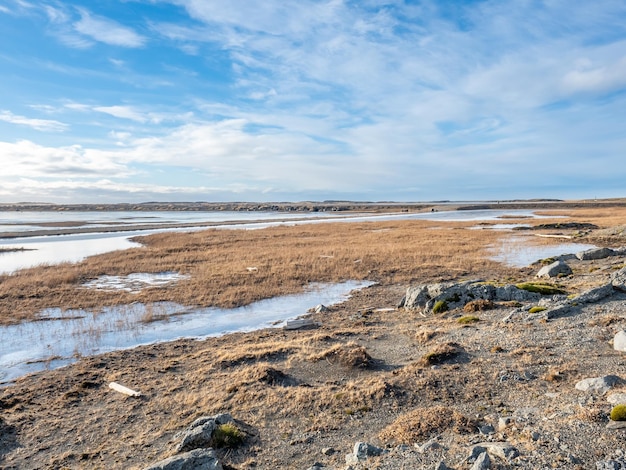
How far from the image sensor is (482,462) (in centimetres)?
683

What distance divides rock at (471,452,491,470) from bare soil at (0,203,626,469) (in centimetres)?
24

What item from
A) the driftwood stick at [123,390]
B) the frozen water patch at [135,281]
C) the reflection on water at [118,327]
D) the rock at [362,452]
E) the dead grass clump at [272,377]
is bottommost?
the reflection on water at [118,327]

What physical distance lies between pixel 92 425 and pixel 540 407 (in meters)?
10.6

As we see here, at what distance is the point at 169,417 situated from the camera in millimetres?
10781

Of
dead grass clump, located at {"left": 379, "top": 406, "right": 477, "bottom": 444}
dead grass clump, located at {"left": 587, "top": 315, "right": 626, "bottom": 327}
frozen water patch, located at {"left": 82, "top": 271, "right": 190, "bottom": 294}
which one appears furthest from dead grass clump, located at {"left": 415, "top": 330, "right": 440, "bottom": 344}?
frozen water patch, located at {"left": 82, "top": 271, "right": 190, "bottom": 294}

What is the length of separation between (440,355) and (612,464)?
6.35m

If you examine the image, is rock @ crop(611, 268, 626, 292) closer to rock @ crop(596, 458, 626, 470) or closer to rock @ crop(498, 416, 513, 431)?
rock @ crop(498, 416, 513, 431)

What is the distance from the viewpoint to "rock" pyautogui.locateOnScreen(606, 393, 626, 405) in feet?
27.5

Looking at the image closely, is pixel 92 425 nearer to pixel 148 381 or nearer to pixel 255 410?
pixel 148 381

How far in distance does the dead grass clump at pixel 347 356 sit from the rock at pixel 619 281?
38.8ft

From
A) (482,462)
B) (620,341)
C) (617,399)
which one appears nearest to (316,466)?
(482,462)

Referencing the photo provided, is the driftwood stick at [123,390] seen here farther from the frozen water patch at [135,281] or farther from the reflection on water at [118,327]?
the frozen water patch at [135,281]

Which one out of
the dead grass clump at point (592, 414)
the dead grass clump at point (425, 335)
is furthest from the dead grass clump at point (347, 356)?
the dead grass clump at point (592, 414)

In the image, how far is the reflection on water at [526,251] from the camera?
35.1 m
